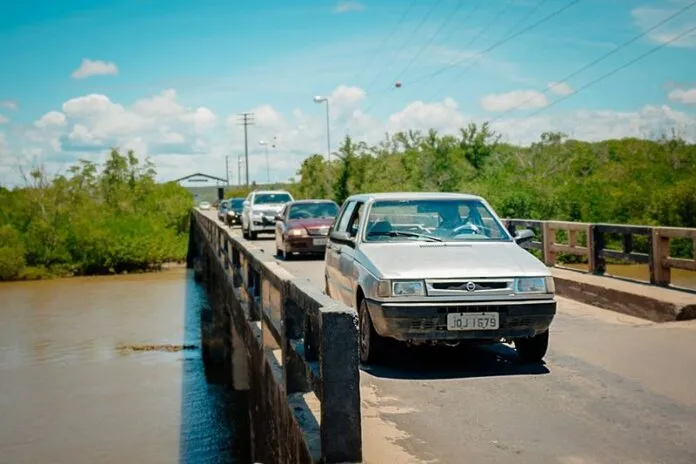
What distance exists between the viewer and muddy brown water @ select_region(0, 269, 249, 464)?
1641cm

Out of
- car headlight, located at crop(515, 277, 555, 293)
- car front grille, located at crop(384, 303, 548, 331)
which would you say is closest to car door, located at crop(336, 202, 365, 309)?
car front grille, located at crop(384, 303, 548, 331)

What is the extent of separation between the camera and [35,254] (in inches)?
2336

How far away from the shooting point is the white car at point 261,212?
106 ft

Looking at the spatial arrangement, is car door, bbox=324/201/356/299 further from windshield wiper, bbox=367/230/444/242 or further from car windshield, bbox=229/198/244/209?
car windshield, bbox=229/198/244/209

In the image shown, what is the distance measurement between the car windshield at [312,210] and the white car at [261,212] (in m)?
8.84

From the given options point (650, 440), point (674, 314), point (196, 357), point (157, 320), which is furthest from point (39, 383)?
point (650, 440)

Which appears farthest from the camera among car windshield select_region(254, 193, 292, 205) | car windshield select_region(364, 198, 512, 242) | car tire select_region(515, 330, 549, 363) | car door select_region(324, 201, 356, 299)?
car windshield select_region(254, 193, 292, 205)

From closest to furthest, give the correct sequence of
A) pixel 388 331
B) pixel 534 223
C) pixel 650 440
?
pixel 650 440
pixel 388 331
pixel 534 223

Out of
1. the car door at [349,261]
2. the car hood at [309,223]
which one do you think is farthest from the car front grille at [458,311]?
the car hood at [309,223]

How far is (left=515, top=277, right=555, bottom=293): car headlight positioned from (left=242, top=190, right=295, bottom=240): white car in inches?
996

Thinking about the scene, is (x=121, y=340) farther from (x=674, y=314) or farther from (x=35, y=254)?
(x=35, y=254)

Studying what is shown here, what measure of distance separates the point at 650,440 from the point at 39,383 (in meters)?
21.0

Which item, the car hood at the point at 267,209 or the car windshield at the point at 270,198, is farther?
the car windshield at the point at 270,198

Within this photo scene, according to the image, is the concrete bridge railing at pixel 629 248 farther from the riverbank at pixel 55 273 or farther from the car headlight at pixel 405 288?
the riverbank at pixel 55 273
